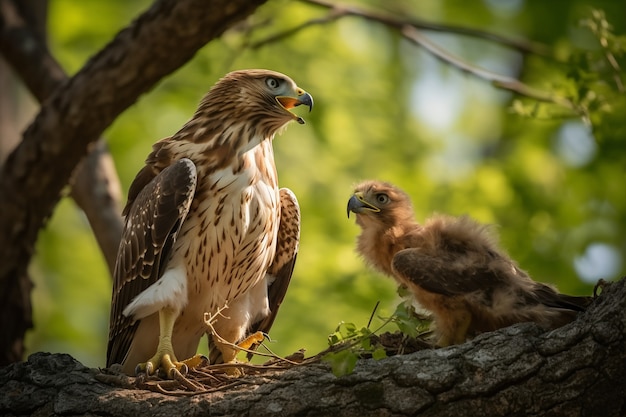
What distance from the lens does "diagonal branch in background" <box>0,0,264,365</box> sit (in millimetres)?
6797

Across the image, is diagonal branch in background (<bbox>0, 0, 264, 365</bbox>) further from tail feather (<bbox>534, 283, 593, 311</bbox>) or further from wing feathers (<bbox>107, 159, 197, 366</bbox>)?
tail feather (<bbox>534, 283, 593, 311</bbox>)

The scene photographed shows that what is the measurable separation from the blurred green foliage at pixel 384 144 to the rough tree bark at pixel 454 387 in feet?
8.54

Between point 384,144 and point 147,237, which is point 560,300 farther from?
point 384,144

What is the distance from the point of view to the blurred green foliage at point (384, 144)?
9930mm

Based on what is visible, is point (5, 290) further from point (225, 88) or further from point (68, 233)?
point (68, 233)

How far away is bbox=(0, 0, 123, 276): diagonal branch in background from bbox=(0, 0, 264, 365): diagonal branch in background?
1.32ft

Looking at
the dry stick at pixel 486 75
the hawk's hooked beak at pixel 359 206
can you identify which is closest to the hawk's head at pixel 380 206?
the hawk's hooked beak at pixel 359 206

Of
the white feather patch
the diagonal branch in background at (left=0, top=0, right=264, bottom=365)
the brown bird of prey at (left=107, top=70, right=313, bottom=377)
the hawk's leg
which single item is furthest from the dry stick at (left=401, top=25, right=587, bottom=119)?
the hawk's leg

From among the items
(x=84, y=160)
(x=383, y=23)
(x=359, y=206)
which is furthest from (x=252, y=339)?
(x=383, y=23)

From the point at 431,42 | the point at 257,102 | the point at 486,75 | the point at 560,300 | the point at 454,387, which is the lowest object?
the point at 454,387

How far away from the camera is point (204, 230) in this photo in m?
6.11

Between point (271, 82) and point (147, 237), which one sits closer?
point (147, 237)

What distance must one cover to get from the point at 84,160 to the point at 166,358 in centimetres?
258

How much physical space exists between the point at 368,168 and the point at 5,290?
6456 millimetres
